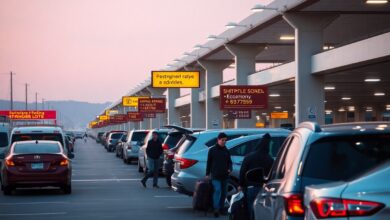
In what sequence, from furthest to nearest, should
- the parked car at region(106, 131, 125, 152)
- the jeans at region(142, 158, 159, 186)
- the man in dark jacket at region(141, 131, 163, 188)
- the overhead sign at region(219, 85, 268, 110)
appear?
1. the parked car at region(106, 131, 125, 152)
2. the overhead sign at region(219, 85, 268, 110)
3. the man in dark jacket at region(141, 131, 163, 188)
4. the jeans at region(142, 158, 159, 186)

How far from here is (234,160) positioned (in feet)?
62.3

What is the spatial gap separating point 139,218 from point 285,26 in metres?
24.4

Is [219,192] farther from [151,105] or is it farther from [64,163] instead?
[151,105]

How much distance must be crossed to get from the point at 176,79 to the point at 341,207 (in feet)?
182

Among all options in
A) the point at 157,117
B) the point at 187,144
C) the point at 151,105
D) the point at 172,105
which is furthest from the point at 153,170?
the point at 157,117

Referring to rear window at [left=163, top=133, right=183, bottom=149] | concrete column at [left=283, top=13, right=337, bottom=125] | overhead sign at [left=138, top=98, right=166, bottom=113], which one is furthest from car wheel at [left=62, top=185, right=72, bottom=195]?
overhead sign at [left=138, top=98, right=166, bottom=113]

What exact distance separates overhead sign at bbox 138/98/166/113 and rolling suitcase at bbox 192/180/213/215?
176 feet

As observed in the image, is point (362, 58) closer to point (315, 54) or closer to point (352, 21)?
point (315, 54)

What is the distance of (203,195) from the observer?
17.8m

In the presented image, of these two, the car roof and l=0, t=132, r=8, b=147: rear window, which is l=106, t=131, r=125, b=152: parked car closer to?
l=0, t=132, r=8, b=147: rear window

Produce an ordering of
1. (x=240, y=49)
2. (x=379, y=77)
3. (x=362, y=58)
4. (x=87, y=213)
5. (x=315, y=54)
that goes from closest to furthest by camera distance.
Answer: (x=87, y=213) < (x=362, y=58) < (x=315, y=54) < (x=379, y=77) < (x=240, y=49)

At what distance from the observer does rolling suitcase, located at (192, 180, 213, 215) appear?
17672mm

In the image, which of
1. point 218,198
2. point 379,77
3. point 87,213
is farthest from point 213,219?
point 379,77

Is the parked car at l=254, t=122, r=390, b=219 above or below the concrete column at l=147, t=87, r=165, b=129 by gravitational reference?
below
